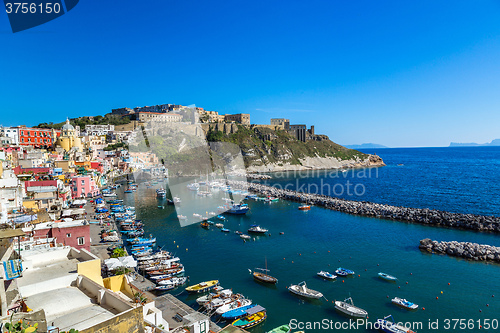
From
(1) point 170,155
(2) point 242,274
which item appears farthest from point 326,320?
(1) point 170,155

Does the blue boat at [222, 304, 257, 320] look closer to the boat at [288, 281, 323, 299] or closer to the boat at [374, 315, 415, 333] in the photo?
the boat at [288, 281, 323, 299]

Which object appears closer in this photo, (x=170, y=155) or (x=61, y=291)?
(x=61, y=291)

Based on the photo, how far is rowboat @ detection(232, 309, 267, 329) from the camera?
548 inches

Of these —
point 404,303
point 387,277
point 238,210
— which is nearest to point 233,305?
point 404,303

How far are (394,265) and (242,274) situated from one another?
10926 millimetres

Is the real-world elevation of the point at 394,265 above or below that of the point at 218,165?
below

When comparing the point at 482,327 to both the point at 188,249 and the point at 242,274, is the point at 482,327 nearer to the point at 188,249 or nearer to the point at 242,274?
the point at 242,274

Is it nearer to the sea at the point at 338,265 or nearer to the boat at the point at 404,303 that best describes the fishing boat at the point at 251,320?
the sea at the point at 338,265

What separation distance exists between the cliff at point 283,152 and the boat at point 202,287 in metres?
68.0

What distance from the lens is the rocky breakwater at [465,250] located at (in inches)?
845

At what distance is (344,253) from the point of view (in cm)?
2347

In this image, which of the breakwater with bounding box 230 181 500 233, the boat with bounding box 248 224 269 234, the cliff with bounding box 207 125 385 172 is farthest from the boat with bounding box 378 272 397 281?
the cliff with bounding box 207 125 385 172

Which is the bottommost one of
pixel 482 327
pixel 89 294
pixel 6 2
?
pixel 482 327

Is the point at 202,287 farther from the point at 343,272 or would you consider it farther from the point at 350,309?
the point at 343,272
